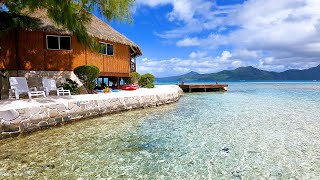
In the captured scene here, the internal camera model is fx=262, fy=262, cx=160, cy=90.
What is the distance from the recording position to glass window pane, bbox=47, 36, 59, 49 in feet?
55.5

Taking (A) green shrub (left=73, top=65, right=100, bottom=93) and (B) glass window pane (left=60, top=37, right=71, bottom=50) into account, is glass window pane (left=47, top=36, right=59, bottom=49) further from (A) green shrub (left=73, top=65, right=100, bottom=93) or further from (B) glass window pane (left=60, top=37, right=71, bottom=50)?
(A) green shrub (left=73, top=65, right=100, bottom=93)

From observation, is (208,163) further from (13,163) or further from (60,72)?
(60,72)

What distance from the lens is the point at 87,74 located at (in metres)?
17.5

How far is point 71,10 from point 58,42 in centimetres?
670

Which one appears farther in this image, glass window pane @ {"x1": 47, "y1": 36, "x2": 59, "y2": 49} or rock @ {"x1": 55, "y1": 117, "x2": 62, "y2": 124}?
glass window pane @ {"x1": 47, "y1": 36, "x2": 59, "y2": 49}

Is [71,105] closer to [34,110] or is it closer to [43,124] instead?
[43,124]

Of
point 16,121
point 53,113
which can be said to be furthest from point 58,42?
point 16,121

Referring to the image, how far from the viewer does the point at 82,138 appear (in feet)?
27.8

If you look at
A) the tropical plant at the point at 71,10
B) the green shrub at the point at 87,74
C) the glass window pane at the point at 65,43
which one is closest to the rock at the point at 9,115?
the tropical plant at the point at 71,10

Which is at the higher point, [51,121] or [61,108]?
[61,108]

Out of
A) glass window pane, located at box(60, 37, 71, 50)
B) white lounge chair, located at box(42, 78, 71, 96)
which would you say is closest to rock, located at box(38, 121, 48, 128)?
white lounge chair, located at box(42, 78, 71, 96)

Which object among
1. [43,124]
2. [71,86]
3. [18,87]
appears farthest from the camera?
[71,86]

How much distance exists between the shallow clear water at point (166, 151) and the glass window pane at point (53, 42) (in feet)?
26.4

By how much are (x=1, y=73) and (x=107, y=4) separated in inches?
303
